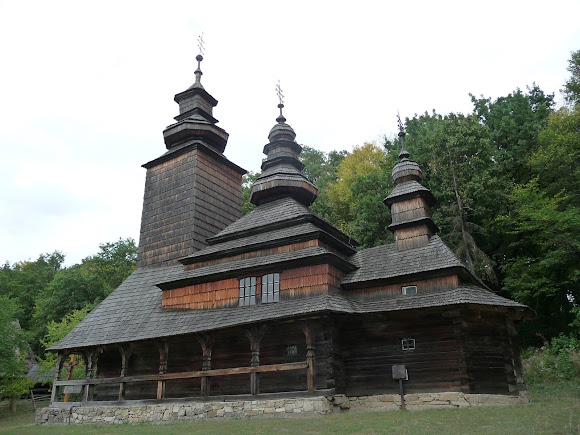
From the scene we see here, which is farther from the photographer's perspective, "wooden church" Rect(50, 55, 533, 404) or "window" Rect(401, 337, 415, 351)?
"window" Rect(401, 337, 415, 351)

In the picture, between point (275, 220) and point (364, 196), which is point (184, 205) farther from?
point (364, 196)

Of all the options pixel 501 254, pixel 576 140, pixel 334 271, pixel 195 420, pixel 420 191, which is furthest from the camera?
pixel 501 254

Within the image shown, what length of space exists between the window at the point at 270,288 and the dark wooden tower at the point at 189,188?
644 cm

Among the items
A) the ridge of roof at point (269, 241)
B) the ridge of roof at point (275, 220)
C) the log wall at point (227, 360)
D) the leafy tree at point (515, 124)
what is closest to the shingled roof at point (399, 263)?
the ridge of roof at point (269, 241)

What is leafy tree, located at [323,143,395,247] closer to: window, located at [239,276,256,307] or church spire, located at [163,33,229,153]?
church spire, located at [163,33,229,153]

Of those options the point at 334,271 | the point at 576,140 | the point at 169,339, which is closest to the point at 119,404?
the point at 169,339

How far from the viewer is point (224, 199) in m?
25.0

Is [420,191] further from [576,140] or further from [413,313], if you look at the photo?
[576,140]

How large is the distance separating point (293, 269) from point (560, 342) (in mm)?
12803

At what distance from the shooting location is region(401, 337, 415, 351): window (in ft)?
48.7

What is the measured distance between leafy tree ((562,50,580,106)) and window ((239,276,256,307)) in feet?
75.2

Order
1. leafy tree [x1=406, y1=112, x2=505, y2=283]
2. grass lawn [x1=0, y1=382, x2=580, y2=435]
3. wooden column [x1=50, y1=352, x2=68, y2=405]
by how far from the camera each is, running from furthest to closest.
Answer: leafy tree [x1=406, y1=112, x2=505, y2=283]
wooden column [x1=50, y1=352, x2=68, y2=405]
grass lawn [x1=0, y1=382, x2=580, y2=435]

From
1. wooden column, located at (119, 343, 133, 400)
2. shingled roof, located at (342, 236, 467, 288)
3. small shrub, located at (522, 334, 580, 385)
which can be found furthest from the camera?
small shrub, located at (522, 334, 580, 385)

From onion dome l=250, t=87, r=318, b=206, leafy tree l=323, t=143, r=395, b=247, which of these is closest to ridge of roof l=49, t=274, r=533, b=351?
onion dome l=250, t=87, r=318, b=206
